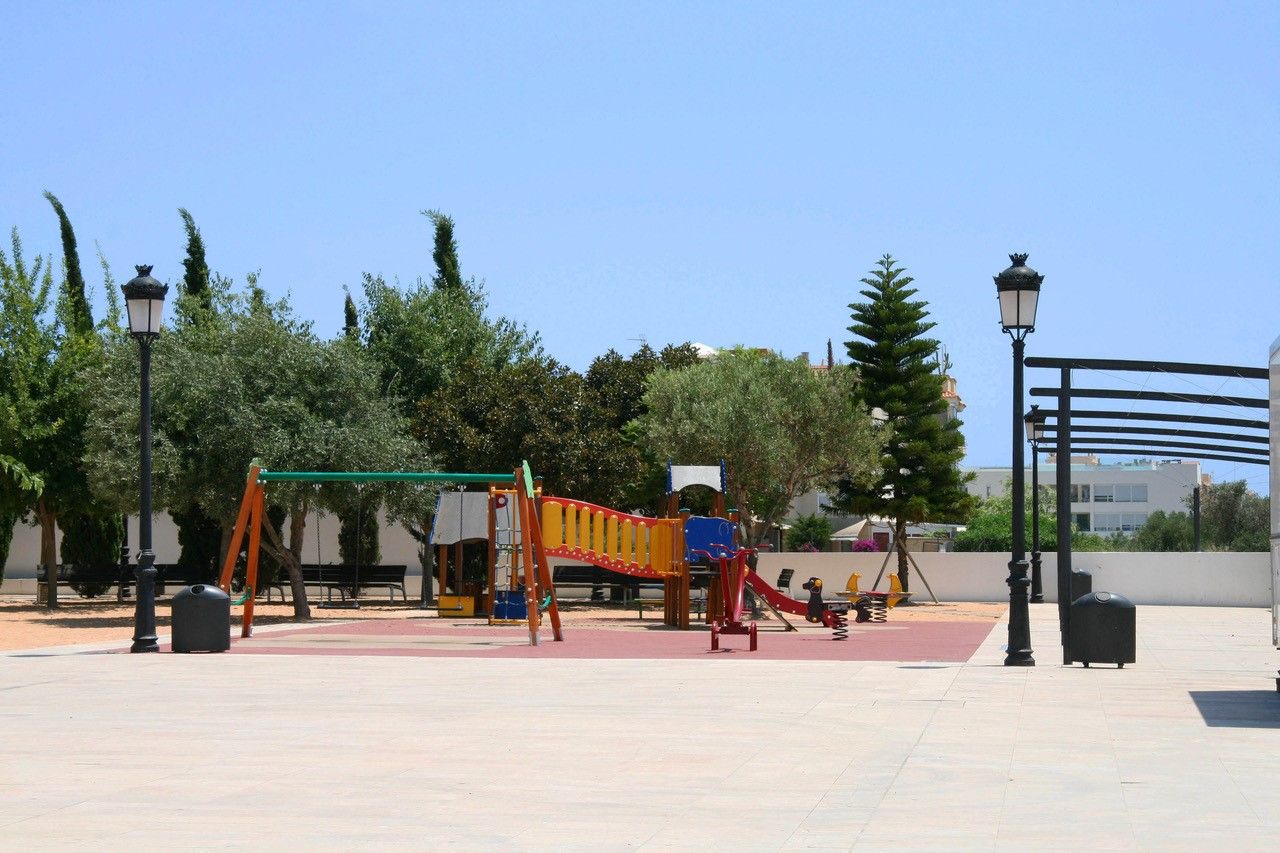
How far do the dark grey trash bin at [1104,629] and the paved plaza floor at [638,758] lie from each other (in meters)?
0.28

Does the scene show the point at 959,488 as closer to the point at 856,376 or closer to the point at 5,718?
the point at 856,376

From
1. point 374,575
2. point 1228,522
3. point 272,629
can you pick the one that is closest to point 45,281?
point 374,575

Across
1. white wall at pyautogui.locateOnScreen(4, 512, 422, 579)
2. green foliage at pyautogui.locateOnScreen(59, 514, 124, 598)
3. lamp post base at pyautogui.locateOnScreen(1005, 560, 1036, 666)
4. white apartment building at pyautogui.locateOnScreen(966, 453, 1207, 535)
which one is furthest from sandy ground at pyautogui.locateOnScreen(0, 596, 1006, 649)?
white apartment building at pyautogui.locateOnScreen(966, 453, 1207, 535)

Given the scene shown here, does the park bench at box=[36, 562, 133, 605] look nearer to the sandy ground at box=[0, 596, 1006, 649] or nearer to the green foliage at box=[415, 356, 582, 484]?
the sandy ground at box=[0, 596, 1006, 649]

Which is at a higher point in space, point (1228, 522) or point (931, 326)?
point (931, 326)

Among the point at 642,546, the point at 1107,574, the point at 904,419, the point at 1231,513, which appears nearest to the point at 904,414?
the point at 904,419

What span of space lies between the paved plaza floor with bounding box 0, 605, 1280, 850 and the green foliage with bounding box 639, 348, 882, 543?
17.3 m

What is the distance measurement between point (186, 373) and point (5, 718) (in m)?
16.7

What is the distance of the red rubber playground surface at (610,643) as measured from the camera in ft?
64.4

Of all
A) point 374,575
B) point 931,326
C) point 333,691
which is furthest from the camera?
point 931,326

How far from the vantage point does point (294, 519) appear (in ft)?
96.0

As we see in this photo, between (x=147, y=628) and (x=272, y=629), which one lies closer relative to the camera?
(x=147, y=628)

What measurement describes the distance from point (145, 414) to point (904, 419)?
2634 centimetres

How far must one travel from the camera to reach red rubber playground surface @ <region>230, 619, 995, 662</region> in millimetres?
19641
